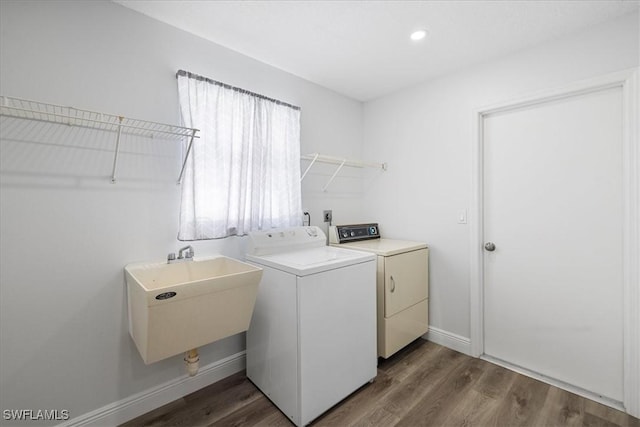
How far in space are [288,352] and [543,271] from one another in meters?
1.91

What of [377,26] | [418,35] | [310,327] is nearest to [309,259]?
[310,327]

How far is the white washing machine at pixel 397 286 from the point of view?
7.17 feet

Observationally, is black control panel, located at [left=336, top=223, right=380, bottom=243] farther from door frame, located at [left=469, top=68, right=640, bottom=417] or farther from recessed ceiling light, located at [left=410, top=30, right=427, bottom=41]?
door frame, located at [left=469, top=68, right=640, bottom=417]

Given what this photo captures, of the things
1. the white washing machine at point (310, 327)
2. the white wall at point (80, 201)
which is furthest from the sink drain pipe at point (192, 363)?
the white washing machine at point (310, 327)

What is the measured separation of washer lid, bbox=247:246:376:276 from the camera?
165 centimetres

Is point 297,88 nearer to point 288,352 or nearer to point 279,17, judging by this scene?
point 279,17

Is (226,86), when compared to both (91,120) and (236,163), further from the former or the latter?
(91,120)

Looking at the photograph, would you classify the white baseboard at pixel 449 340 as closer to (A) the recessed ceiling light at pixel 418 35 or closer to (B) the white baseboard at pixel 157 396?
(B) the white baseboard at pixel 157 396

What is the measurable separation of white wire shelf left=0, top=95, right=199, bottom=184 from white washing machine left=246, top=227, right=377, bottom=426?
864 millimetres

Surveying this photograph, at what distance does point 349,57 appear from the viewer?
7.33ft

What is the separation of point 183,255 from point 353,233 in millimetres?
1514

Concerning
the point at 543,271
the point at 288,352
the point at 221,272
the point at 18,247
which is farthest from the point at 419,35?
the point at 18,247

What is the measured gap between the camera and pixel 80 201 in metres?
1.53

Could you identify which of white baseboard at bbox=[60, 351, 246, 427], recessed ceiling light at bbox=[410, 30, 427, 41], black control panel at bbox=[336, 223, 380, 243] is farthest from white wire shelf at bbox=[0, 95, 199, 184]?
recessed ceiling light at bbox=[410, 30, 427, 41]
